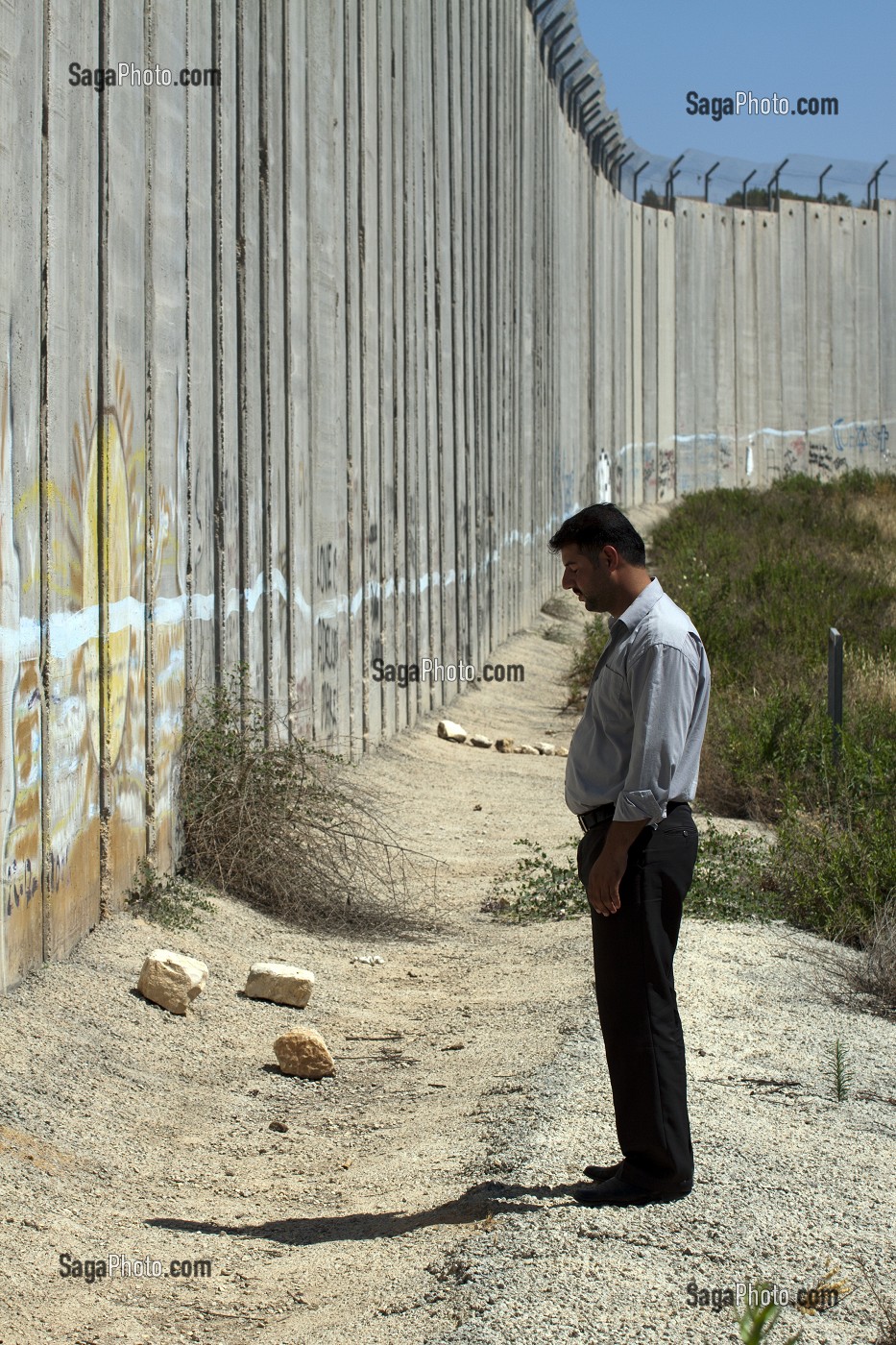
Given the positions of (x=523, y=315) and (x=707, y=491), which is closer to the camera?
(x=523, y=315)

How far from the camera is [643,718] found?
2.98 meters

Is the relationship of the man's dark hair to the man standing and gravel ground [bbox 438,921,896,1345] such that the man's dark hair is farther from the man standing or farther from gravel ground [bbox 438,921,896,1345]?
gravel ground [bbox 438,921,896,1345]

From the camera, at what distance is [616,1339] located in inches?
100.0

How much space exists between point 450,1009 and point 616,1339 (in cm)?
240

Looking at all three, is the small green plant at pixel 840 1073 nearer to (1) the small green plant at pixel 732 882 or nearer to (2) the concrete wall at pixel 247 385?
(1) the small green plant at pixel 732 882

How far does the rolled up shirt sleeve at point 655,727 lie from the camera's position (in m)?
2.95

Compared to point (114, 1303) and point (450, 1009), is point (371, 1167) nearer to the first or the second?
point (114, 1303)

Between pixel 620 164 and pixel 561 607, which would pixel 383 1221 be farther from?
pixel 620 164

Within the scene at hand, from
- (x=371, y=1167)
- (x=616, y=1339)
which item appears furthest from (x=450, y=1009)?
(x=616, y=1339)

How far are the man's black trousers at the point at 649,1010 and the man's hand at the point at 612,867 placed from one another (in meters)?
0.05

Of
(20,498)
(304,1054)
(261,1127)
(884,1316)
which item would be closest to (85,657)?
(20,498)

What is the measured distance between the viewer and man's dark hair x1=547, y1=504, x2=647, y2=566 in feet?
10.3

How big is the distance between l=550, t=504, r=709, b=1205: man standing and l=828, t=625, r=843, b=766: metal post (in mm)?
4777

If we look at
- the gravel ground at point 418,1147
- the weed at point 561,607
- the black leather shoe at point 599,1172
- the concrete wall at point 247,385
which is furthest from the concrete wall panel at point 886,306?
the black leather shoe at point 599,1172
